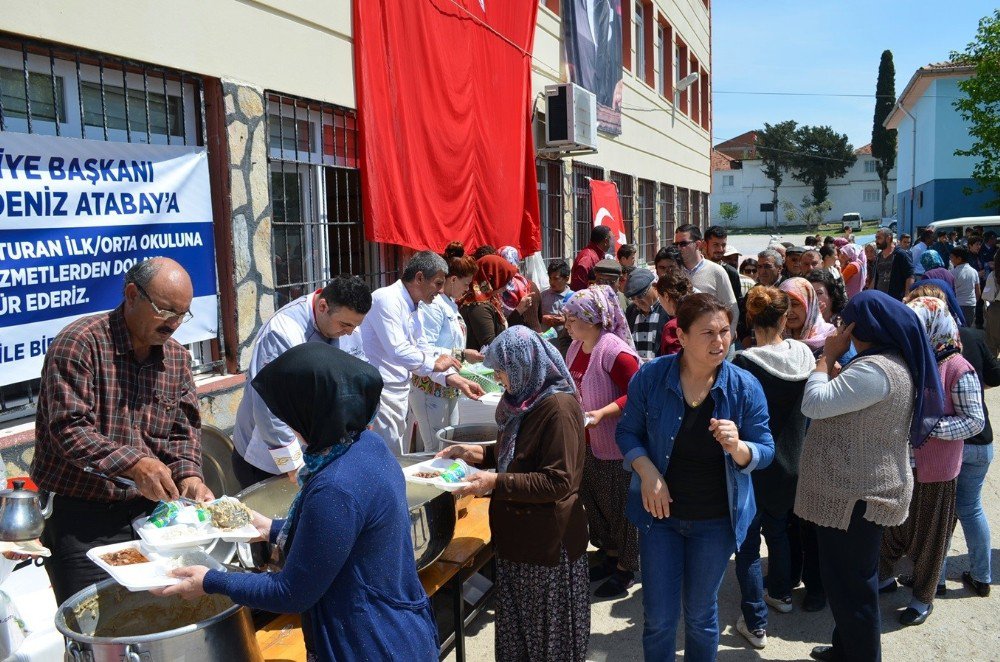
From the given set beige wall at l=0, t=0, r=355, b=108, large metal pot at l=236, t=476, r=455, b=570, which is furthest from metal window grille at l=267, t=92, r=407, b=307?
large metal pot at l=236, t=476, r=455, b=570

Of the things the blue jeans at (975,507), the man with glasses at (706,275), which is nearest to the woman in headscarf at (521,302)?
the man with glasses at (706,275)

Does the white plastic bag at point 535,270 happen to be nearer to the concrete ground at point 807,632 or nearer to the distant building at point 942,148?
the concrete ground at point 807,632

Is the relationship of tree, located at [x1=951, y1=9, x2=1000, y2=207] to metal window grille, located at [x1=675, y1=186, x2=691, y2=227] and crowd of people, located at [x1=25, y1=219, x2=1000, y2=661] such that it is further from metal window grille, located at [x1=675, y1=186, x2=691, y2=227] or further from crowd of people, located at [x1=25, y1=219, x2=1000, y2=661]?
crowd of people, located at [x1=25, y1=219, x2=1000, y2=661]

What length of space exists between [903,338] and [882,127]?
249ft

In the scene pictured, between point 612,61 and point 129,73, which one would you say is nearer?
point 129,73

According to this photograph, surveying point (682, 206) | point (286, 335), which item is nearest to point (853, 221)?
point (682, 206)

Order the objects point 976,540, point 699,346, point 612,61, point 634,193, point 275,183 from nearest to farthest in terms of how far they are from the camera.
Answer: point 699,346
point 976,540
point 275,183
point 612,61
point 634,193

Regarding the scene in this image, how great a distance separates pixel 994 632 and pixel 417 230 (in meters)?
4.98

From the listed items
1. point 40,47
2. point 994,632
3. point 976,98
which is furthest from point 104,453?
point 976,98

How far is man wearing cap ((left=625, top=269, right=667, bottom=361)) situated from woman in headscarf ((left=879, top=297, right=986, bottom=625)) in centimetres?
180

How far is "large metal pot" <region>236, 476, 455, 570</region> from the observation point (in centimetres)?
261

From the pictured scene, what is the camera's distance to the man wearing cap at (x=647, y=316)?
555cm

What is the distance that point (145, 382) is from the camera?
9.37 feet

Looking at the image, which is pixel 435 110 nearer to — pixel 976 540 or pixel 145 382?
pixel 145 382
